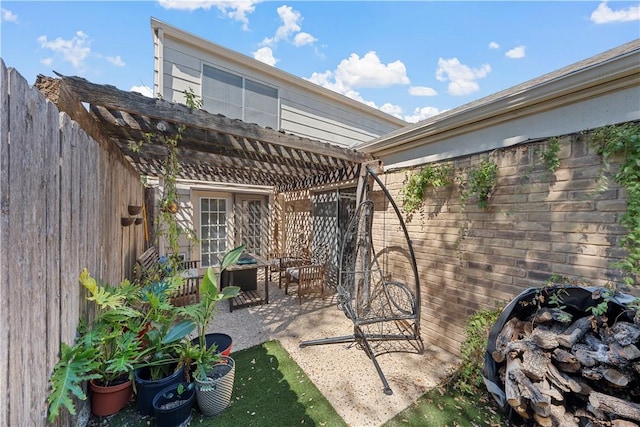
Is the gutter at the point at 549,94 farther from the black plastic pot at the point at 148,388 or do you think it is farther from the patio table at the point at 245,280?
the black plastic pot at the point at 148,388

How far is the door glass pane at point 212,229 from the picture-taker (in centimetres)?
653

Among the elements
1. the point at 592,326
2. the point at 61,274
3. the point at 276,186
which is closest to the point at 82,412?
the point at 61,274

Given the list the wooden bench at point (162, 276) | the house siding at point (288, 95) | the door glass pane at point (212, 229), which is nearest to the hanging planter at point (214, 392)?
the wooden bench at point (162, 276)

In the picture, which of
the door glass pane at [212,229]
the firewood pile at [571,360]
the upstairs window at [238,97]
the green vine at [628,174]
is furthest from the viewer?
the door glass pane at [212,229]

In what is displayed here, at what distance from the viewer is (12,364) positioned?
112cm

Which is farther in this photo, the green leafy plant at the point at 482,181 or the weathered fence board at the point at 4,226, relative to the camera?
the green leafy plant at the point at 482,181

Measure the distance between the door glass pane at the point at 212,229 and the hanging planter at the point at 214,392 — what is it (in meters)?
4.83

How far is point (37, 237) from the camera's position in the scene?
1.30 m

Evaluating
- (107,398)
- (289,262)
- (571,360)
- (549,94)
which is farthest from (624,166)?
(289,262)

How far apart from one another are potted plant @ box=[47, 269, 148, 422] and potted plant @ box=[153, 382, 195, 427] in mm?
353

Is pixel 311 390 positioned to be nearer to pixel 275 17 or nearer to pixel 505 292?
pixel 505 292

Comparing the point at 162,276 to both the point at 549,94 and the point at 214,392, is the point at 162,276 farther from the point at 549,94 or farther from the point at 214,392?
the point at 549,94

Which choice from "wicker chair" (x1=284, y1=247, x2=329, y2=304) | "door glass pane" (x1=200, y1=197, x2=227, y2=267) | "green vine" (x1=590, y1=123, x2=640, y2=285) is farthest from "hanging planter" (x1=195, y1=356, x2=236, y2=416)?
"door glass pane" (x1=200, y1=197, x2=227, y2=267)

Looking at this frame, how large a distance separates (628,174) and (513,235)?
35.5 inches
